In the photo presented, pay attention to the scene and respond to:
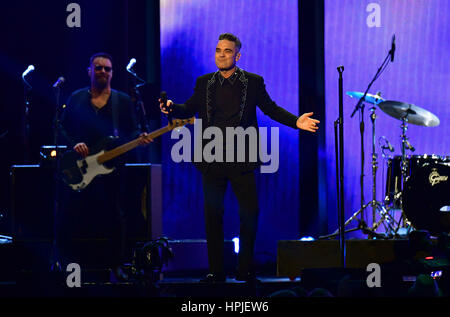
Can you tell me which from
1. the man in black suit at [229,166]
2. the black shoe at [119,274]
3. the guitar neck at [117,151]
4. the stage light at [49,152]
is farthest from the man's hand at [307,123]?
the stage light at [49,152]

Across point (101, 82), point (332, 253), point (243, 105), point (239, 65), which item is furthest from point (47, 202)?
point (332, 253)

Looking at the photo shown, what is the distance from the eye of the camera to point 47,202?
563 cm

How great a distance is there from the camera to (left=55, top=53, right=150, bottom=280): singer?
5438 mm

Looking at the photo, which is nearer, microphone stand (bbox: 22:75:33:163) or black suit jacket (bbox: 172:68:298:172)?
black suit jacket (bbox: 172:68:298:172)

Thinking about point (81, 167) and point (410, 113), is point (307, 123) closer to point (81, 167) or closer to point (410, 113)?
point (410, 113)

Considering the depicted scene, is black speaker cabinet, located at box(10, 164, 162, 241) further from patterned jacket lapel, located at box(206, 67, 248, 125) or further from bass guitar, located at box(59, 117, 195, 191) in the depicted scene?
patterned jacket lapel, located at box(206, 67, 248, 125)

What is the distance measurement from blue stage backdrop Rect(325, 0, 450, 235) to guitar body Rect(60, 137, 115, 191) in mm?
2436

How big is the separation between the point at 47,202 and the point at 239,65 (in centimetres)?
242

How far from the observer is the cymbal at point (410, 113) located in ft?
19.9

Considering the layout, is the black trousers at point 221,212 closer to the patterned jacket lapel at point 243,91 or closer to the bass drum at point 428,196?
the patterned jacket lapel at point 243,91

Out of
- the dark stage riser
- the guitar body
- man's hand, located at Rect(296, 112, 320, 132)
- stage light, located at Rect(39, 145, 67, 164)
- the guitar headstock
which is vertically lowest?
the dark stage riser

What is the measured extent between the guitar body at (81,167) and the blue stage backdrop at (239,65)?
3.86 feet

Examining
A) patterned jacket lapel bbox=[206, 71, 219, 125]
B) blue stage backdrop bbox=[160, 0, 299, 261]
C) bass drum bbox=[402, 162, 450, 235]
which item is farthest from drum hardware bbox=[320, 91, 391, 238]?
patterned jacket lapel bbox=[206, 71, 219, 125]

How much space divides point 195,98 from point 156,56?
167 centimetres
